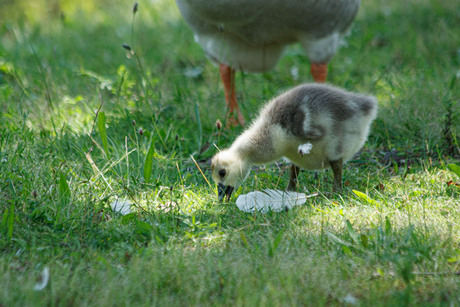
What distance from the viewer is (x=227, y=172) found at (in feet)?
11.1

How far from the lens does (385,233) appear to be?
2.67 meters

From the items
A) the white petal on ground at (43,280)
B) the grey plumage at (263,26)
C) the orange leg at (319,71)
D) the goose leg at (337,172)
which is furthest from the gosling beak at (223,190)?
the orange leg at (319,71)

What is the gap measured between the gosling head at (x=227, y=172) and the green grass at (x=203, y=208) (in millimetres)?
110

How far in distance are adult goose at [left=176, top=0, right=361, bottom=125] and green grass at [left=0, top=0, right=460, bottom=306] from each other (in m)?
0.42

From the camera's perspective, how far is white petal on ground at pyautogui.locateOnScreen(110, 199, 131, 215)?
3.18 m

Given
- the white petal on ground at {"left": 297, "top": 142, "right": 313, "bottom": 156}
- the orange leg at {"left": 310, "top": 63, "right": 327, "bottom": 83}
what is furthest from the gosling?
the orange leg at {"left": 310, "top": 63, "right": 327, "bottom": 83}

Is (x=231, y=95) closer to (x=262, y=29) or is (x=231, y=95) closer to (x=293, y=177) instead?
(x=262, y=29)

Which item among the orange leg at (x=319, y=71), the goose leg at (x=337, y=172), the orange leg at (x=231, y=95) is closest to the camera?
the goose leg at (x=337, y=172)

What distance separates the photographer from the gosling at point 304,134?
11.1 ft

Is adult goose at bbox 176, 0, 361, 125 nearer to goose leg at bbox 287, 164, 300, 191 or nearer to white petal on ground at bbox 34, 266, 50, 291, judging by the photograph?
goose leg at bbox 287, 164, 300, 191

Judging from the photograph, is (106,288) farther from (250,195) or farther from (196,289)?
(250,195)

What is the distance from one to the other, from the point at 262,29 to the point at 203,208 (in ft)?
6.88

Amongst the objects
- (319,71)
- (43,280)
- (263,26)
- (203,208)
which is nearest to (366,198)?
(203,208)

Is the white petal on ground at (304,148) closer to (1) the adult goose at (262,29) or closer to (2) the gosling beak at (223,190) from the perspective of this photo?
(2) the gosling beak at (223,190)
